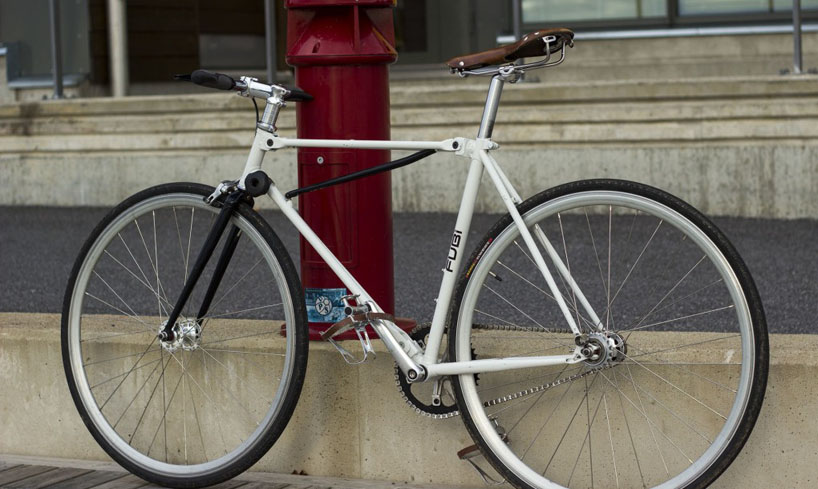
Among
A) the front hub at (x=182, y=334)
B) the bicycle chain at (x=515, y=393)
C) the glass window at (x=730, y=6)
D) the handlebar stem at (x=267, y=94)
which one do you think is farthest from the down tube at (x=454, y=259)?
the glass window at (x=730, y=6)

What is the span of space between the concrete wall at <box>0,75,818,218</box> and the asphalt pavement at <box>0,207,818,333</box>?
0.21 metres

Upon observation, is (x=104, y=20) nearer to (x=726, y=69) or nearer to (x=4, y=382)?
(x=726, y=69)

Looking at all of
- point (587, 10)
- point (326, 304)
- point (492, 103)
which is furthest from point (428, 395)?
point (587, 10)

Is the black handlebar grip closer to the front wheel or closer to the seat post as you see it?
the seat post

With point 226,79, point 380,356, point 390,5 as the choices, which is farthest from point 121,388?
point 390,5

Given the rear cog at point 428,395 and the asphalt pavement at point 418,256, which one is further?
the asphalt pavement at point 418,256

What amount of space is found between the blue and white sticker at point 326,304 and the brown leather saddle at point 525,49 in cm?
90

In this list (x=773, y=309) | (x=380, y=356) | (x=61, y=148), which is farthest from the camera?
(x=61, y=148)

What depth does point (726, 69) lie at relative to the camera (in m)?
10.2

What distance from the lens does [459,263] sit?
334 cm

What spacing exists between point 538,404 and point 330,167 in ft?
3.04

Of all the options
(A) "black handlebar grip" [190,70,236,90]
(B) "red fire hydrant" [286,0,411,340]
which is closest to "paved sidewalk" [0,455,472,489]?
(B) "red fire hydrant" [286,0,411,340]

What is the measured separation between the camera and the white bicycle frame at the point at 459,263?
10.4 feet

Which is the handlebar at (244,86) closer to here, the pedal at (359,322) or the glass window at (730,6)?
the pedal at (359,322)
